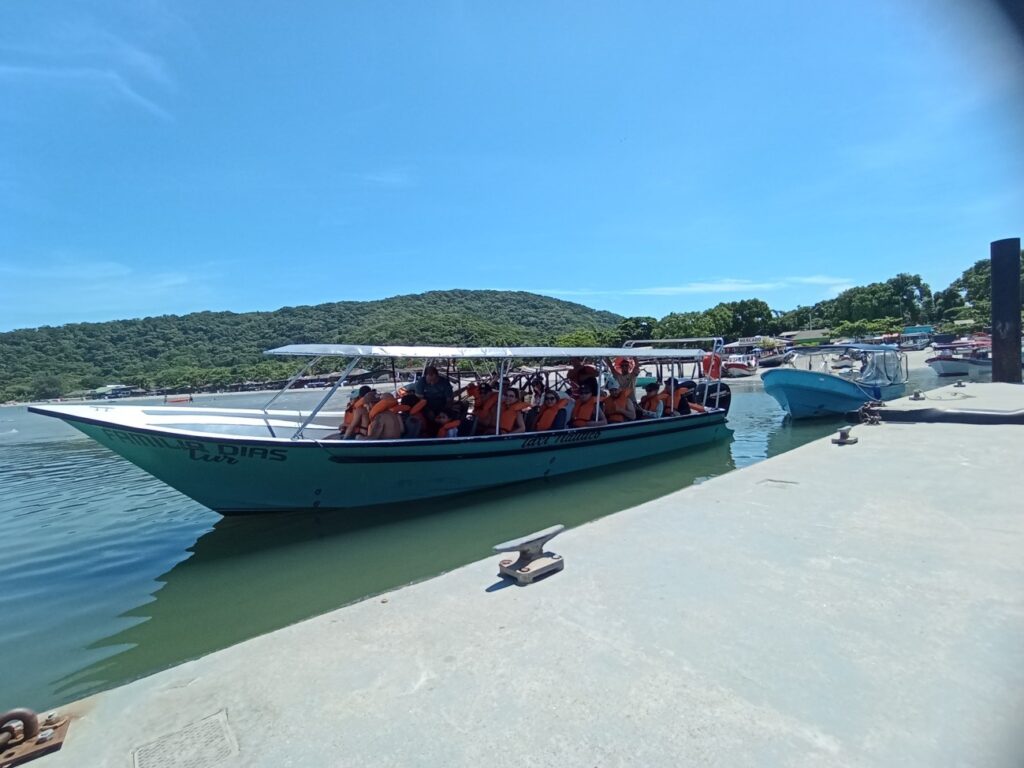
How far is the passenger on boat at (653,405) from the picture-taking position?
13909mm

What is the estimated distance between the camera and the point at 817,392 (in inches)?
742

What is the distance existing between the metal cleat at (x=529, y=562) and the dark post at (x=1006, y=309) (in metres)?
16.5

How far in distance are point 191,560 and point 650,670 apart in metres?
7.69

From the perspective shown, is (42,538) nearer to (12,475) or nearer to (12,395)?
(12,475)

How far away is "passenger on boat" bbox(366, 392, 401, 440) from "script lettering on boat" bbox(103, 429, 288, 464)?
1.54m

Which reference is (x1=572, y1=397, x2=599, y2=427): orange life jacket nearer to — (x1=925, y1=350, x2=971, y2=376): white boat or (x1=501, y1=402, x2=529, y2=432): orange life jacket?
(x1=501, y1=402, x2=529, y2=432): orange life jacket

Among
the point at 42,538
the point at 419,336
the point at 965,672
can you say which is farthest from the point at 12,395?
the point at 965,672

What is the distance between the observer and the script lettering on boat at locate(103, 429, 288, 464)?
25.0 ft

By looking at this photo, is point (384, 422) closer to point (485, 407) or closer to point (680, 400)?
point (485, 407)

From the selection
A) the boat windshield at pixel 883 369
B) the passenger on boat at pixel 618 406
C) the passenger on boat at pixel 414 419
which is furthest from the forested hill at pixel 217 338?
the passenger on boat at pixel 414 419

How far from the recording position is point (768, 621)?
298cm

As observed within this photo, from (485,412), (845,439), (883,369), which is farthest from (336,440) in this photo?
(883,369)

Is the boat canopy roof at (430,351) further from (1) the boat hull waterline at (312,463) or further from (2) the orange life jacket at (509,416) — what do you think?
(1) the boat hull waterline at (312,463)

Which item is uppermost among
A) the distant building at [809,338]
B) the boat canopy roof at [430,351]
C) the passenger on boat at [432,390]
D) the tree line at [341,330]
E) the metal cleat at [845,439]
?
the tree line at [341,330]
